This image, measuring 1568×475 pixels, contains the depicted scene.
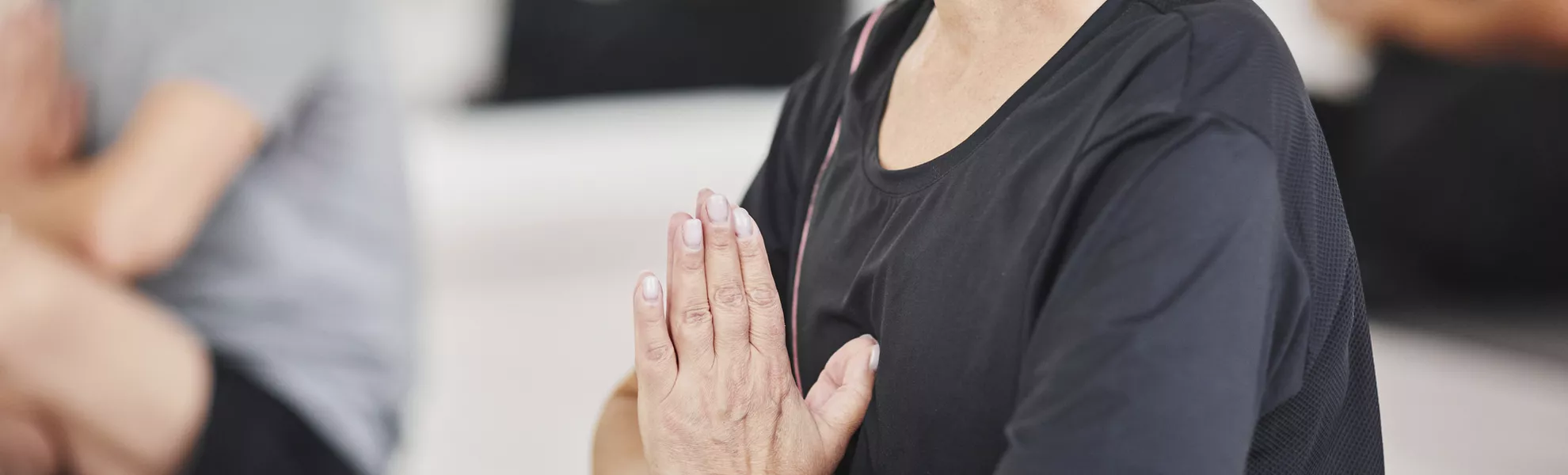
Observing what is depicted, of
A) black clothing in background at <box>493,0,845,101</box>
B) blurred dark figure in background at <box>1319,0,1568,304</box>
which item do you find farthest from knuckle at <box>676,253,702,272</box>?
black clothing in background at <box>493,0,845,101</box>

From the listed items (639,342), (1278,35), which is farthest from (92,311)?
(1278,35)

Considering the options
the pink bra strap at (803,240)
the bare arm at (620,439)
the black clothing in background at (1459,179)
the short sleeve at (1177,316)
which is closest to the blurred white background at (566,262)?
the black clothing in background at (1459,179)

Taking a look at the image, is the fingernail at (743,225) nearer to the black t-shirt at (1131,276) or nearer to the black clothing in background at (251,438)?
the black t-shirt at (1131,276)

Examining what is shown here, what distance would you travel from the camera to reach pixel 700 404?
2.19ft

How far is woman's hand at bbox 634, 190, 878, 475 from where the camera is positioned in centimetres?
64

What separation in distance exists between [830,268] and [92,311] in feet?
2.50

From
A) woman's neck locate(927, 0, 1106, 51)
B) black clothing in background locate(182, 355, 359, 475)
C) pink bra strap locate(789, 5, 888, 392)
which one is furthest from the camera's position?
black clothing in background locate(182, 355, 359, 475)

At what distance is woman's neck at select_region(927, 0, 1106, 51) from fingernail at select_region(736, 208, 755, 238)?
164 mm

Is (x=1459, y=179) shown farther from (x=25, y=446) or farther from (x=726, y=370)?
(x=25, y=446)

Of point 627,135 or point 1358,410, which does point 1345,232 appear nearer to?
point 1358,410

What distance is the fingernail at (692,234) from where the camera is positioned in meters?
0.63

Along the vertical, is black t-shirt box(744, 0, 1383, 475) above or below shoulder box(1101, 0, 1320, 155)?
below

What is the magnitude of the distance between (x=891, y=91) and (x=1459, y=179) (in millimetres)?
1954

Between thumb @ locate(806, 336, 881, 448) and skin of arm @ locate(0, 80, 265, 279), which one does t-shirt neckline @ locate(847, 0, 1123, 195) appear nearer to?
thumb @ locate(806, 336, 881, 448)
